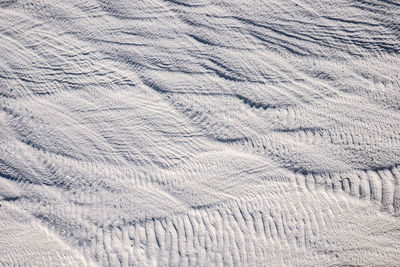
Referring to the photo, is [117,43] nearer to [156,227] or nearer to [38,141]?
[38,141]

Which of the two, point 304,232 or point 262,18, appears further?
point 262,18

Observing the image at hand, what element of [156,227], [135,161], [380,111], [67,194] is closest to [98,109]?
[135,161]

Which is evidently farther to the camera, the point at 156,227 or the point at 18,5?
the point at 18,5

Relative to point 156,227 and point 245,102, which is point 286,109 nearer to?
point 245,102

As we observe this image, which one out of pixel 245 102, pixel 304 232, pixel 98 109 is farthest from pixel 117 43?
pixel 304 232

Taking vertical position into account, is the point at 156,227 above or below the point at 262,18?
below

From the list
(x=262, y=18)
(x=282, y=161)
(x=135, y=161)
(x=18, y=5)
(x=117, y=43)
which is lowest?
(x=135, y=161)
